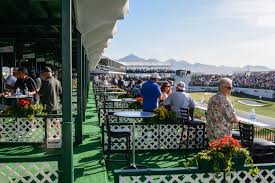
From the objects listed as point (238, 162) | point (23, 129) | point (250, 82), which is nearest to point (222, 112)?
point (238, 162)

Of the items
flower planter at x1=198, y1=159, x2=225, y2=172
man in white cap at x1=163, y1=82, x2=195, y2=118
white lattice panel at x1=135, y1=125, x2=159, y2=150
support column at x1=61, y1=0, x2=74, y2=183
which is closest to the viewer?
flower planter at x1=198, y1=159, x2=225, y2=172

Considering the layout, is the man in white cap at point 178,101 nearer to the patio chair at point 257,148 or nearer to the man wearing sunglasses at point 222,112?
the patio chair at point 257,148

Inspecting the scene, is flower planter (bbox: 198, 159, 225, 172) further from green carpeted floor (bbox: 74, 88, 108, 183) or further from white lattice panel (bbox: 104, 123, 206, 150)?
white lattice panel (bbox: 104, 123, 206, 150)

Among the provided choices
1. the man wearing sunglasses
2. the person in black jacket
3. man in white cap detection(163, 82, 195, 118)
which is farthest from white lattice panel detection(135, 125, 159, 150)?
the person in black jacket

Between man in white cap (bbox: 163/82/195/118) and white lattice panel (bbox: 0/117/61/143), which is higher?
man in white cap (bbox: 163/82/195/118)

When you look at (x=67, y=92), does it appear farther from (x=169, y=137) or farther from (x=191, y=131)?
(x=191, y=131)

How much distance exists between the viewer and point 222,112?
6898mm

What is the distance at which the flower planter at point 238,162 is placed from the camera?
17.0 feet

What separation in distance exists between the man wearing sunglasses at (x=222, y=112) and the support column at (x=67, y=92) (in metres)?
2.61

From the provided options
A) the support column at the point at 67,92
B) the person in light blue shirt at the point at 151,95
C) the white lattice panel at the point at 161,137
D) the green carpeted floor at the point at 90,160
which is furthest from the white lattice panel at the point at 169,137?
the support column at the point at 67,92

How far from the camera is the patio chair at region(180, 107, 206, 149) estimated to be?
10.5 metres

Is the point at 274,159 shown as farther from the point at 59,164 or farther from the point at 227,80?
the point at 59,164

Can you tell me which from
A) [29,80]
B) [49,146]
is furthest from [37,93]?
[49,146]

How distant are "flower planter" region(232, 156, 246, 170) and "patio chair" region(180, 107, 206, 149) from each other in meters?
5.12
